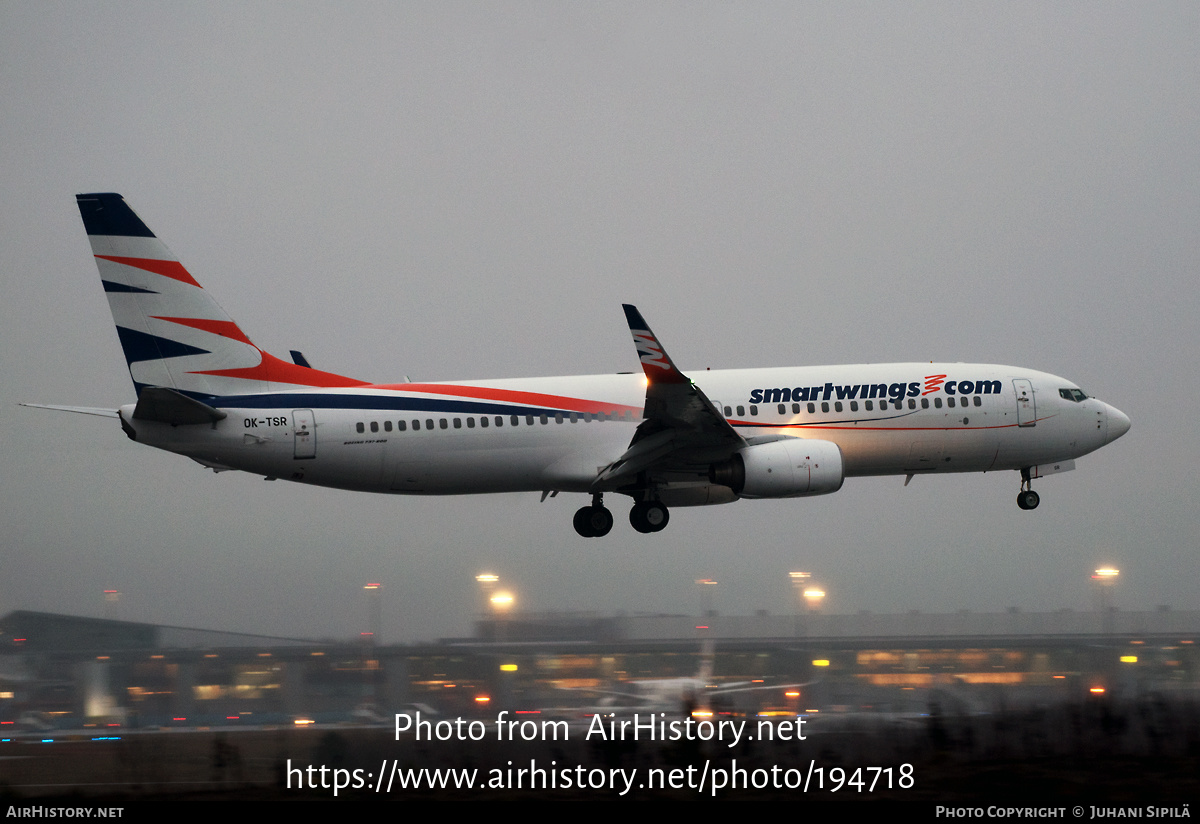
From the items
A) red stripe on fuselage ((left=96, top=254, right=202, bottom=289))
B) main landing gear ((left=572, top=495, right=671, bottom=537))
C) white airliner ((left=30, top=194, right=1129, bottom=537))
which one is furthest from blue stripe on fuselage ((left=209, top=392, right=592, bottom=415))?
main landing gear ((left=572, top=495, right=671, bottom=537))

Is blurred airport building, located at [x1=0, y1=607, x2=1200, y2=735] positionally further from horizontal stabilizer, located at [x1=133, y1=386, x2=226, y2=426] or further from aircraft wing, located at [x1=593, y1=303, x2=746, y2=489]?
horizontal stabilizer, located at [x1=133, y1=386, x2=226, y2=426]

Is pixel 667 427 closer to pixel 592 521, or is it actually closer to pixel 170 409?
pixel 592 521

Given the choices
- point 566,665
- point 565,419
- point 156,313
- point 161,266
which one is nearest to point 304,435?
point 156,313

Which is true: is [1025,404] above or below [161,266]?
below

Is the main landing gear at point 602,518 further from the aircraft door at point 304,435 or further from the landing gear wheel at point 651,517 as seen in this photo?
the aircraft door at point 304,435

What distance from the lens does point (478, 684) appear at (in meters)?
46.2

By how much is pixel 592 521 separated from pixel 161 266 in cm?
1683

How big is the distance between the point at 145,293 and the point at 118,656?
52.3 ft

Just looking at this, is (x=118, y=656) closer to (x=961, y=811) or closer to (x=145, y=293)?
(x=145, y=293)

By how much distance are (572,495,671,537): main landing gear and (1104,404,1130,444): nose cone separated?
1751 centimetres

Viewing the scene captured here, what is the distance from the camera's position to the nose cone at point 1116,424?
154ft

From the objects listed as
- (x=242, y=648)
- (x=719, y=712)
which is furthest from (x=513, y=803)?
(x=242, y=648)

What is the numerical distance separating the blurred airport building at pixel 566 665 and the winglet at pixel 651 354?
33.9 ft

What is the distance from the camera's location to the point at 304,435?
3822cm
